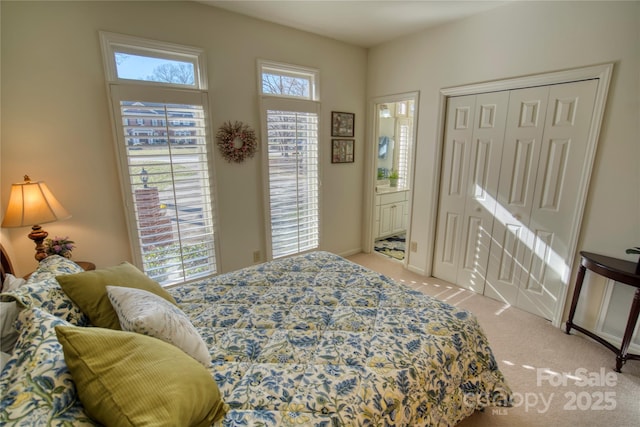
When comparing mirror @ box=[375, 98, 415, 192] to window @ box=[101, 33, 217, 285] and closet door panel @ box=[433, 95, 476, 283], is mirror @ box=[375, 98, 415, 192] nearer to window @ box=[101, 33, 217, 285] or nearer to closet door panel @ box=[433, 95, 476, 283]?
closet door panel @ box=[433, 95, 476, 283]

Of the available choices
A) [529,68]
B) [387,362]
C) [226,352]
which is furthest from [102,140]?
[529,68]

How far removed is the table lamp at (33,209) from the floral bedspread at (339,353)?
3.53ft

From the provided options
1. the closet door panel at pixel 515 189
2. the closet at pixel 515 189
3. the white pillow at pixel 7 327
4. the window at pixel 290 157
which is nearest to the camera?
the white pillow at pixel 7 327

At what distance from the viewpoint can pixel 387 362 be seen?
1.25 m

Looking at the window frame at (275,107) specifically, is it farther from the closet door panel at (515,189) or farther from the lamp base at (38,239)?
the closet door panel at (515,189)

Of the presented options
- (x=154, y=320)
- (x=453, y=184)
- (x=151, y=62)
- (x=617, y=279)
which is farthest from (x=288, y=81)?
(x=617, y=279)

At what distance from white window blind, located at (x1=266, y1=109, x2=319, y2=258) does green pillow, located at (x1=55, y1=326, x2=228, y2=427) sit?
245 centimetres

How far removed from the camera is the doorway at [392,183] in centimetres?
460

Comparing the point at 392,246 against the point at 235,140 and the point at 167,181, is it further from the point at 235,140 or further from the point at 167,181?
the point at 167,181

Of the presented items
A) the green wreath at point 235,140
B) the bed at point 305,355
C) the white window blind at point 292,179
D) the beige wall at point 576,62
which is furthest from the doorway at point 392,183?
the bed at point 305,355

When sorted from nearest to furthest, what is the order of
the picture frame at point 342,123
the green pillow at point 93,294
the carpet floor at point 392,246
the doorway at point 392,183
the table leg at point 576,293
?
the green pillow at point 93,294
the table leg at point 576,293
the picture frame at point 342,123
the carpet floor at point 392,246
the doorway at point 392,183

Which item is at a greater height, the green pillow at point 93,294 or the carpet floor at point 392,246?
the green pillow at point 93,294

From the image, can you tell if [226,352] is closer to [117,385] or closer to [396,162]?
[117,385]

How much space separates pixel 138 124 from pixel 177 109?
0.35 meters
